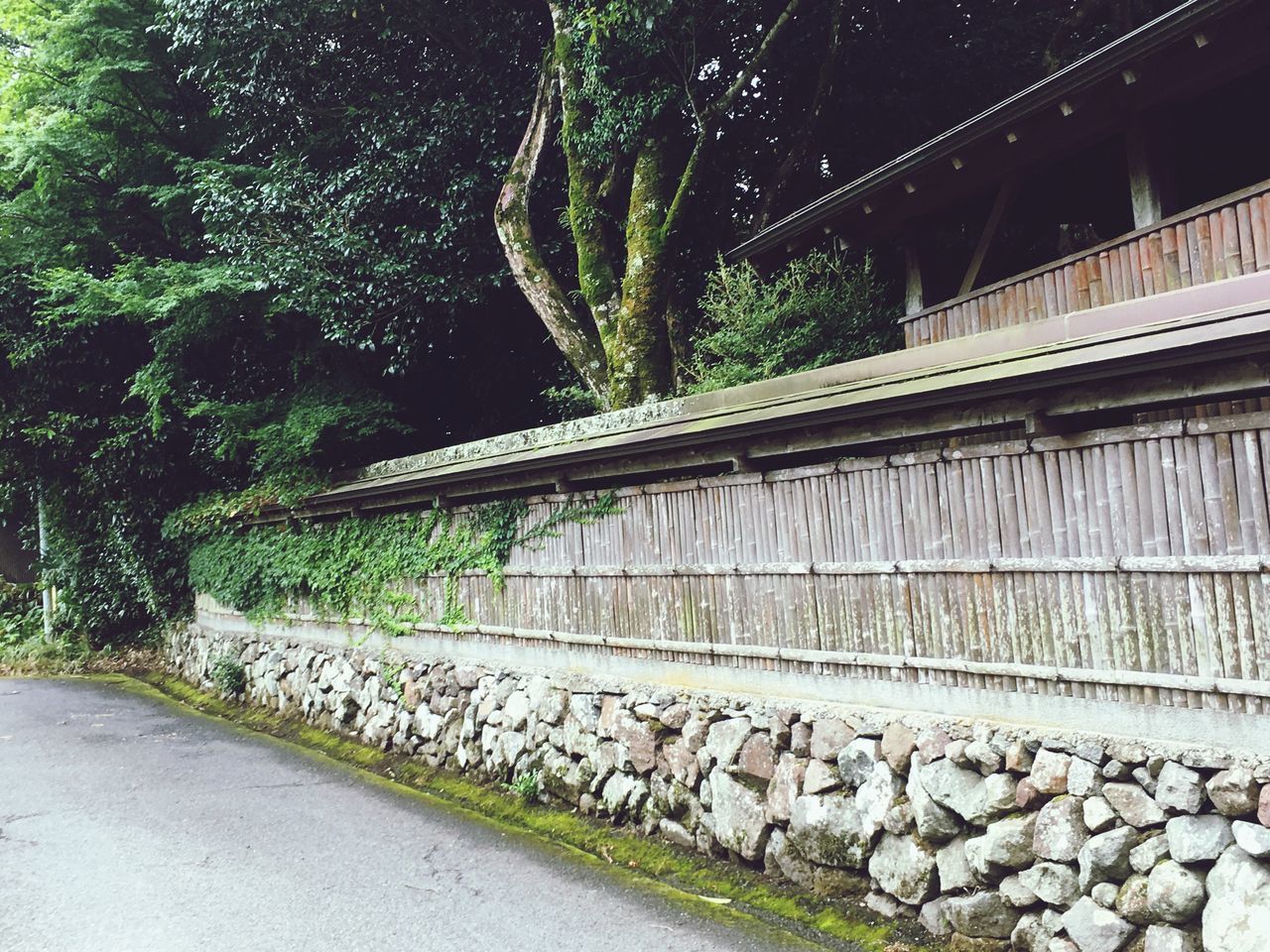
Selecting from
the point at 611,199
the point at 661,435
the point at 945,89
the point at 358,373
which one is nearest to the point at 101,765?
the point at 358,373

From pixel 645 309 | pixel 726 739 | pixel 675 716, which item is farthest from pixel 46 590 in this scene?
pixel 726 739

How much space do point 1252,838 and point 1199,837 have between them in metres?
0.26

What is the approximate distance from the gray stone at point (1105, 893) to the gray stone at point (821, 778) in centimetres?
197

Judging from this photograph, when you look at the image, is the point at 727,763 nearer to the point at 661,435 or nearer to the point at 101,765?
the point at 661,435

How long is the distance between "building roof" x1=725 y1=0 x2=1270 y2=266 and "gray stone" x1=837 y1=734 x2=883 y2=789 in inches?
218

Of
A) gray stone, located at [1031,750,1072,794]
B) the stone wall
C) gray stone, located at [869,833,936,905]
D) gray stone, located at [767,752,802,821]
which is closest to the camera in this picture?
the stone wall

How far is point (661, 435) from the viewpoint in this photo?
813 centimetres

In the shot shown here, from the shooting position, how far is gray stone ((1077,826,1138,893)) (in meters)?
5.19

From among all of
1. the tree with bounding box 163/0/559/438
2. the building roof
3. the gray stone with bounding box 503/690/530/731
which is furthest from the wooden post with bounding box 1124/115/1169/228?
the tree with bounding box 163/0/559/438

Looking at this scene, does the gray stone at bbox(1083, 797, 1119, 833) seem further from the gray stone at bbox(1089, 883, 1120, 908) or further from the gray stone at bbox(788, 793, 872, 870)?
the gray stone at bbox(788, 793, 872, 870)

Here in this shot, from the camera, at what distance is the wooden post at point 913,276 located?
10469 mm

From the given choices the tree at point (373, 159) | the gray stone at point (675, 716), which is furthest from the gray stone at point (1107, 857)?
the tree at point (373, 159)

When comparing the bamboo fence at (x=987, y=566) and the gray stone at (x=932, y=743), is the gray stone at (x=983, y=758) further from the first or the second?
the bamboo fence at (x=987, y=566)

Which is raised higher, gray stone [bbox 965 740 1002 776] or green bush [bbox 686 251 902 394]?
green bush [bbox 686 251 902 394]
